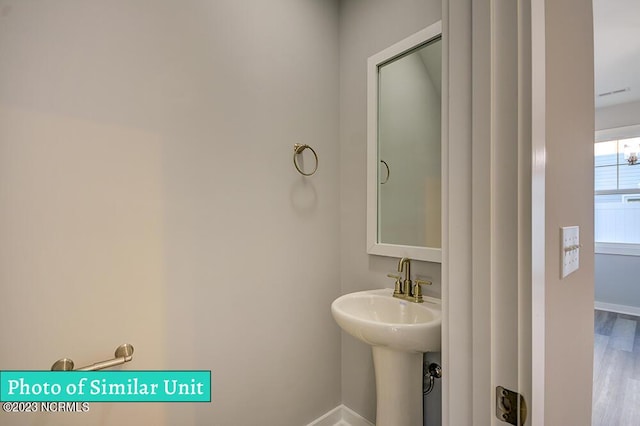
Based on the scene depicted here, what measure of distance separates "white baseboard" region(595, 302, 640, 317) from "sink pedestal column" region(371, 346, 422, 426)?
4.21 meters

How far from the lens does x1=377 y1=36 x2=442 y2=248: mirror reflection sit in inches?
54.1

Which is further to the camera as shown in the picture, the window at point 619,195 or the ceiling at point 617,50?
the window at point 619,195

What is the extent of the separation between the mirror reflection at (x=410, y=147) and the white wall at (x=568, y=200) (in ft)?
1.66

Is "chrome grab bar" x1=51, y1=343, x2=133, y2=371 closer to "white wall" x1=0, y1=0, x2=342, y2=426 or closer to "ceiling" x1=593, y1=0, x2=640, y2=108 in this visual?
"white wall" x1=0, y1=0, x2=342, y2=426

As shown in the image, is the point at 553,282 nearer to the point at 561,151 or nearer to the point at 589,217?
the point at 561,151

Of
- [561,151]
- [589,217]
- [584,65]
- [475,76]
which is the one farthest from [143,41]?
[589,217]

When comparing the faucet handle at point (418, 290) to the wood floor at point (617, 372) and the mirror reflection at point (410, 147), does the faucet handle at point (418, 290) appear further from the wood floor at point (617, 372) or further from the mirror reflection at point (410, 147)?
the wood floor at point (617, 372)

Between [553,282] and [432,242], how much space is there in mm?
688

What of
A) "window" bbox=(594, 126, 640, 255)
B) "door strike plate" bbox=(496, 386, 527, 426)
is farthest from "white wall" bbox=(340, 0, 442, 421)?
"window" bbox=(594, 126, 640, 255)

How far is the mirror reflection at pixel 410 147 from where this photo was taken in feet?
4.51

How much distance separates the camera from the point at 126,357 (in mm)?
964

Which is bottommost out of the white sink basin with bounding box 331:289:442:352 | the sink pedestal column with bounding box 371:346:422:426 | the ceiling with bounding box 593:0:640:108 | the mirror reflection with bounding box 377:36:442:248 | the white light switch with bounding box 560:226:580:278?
the sink pedestal column with bounding box 371:346:422:426

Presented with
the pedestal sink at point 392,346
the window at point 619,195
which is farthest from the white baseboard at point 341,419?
the window at point 619,195

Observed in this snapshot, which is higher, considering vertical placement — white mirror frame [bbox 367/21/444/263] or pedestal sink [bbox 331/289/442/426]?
white mirror frame [bbox 367/21/444/263]
